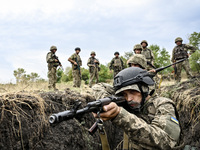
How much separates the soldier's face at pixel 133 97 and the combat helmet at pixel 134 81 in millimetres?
52

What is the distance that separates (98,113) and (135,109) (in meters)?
0.82

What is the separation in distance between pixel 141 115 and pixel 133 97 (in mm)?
324

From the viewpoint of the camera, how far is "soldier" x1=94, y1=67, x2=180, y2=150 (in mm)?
1564

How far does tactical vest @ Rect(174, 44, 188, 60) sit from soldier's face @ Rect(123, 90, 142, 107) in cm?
762

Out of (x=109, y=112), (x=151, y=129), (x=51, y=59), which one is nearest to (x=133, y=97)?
(x=151, y=129)

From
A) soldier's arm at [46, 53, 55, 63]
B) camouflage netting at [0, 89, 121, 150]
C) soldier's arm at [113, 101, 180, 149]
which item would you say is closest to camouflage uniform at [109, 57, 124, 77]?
soldier's arm at [46, 53, 55, 63]

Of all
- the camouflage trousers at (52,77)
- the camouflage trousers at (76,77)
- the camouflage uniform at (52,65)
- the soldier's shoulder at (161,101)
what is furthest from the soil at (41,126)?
the camouflage trousers at (76,77)

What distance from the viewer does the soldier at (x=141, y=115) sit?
156 cm

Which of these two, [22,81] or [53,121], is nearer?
[53,121]

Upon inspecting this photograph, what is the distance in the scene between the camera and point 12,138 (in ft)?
8.52

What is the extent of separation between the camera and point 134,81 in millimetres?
2080

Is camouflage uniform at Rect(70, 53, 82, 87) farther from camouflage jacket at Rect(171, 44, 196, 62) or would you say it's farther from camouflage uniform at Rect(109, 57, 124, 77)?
camouflage jacket at Rect(171, 44, 196, 62)

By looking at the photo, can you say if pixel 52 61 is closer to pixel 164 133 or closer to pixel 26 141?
pixel 26 141

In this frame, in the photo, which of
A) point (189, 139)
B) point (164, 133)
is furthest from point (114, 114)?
point (189, 139)
